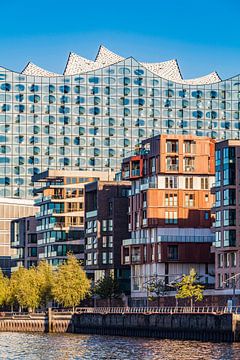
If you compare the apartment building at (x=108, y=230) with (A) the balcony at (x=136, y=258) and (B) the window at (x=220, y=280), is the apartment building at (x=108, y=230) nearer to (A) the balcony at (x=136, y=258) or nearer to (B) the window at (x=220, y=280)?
(A) the balcony at (x=136, y=258)

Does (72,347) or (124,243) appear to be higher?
(124,243)

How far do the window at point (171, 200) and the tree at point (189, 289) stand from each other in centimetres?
1248

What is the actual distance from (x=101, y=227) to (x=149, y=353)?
227 feet

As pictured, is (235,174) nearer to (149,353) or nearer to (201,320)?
(201,320)

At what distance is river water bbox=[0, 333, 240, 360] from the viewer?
86188mm

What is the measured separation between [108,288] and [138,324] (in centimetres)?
3930

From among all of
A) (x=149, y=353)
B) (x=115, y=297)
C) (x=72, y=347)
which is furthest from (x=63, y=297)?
(x=149, y=353)

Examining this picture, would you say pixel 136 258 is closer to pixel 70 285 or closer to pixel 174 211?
pixel 174 211

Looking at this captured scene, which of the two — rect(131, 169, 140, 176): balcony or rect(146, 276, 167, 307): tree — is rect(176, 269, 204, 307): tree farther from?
rect(131, 169, 140, 176): balcony

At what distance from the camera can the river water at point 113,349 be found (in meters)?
86.2

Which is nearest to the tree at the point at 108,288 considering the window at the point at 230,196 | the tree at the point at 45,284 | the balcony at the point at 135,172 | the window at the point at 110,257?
the window at the point at 110,257

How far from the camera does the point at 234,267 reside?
12900 cm

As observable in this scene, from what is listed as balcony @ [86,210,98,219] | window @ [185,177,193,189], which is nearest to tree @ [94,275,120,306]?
balcony @ [86,210,98,219]

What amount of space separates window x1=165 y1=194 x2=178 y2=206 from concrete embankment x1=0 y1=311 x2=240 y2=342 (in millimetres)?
17260
